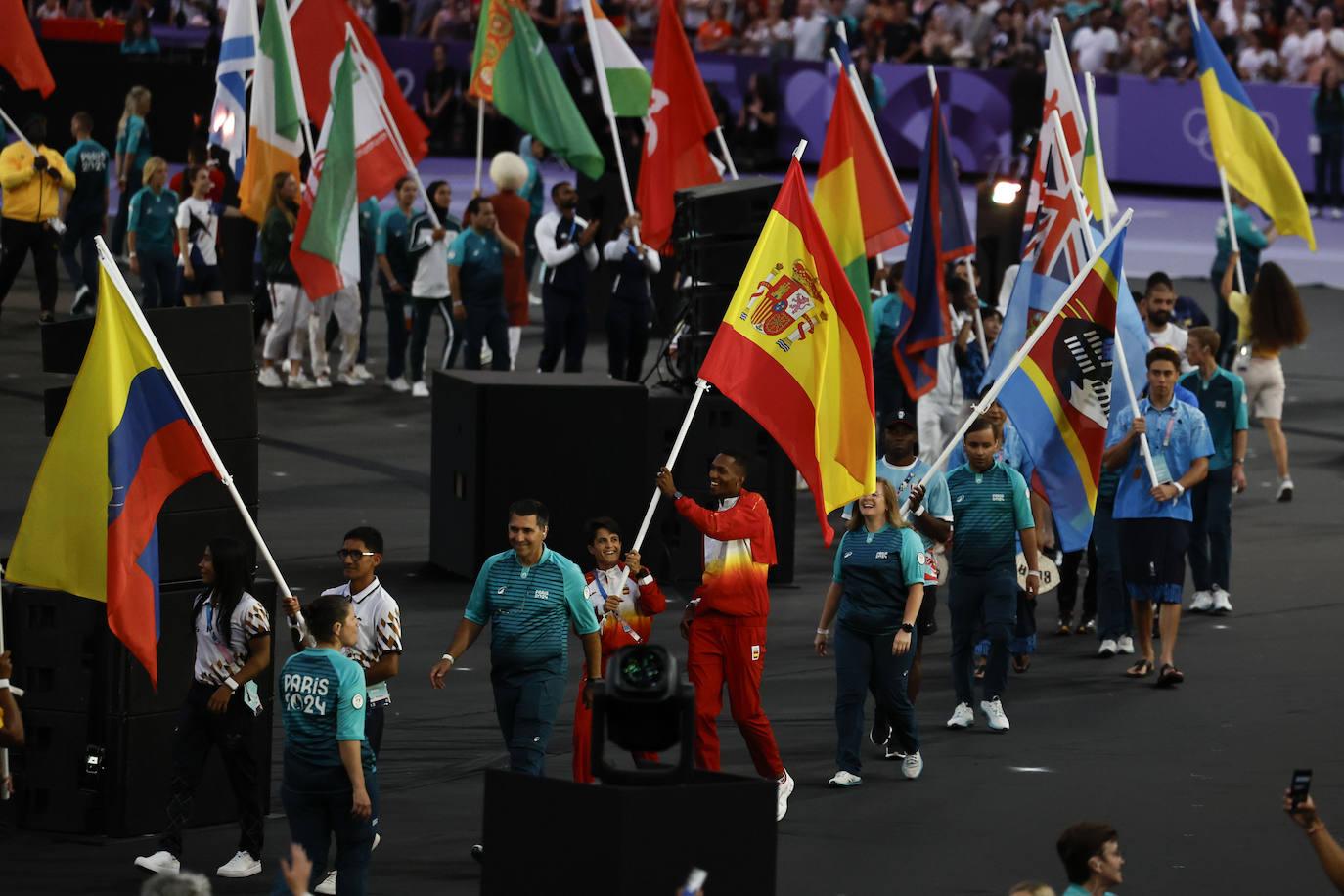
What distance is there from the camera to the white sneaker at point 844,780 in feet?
37.8

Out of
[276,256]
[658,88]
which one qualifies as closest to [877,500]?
[658,88]

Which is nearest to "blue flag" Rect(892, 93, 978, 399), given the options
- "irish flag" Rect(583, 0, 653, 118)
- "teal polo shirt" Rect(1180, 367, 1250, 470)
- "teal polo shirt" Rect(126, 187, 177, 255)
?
"teal polo shirt" Rect(1180, 367, 1250, 470)

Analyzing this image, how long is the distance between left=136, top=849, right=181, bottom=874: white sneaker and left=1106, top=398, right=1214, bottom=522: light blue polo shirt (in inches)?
249

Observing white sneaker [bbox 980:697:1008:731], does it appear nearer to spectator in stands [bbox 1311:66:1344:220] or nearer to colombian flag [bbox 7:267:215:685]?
colombian flag [bbox 7:267:215:685]

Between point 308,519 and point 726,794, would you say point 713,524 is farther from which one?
point 308,519

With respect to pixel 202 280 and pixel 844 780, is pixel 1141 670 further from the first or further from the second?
pixel 202 280

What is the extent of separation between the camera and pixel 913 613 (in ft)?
37.4

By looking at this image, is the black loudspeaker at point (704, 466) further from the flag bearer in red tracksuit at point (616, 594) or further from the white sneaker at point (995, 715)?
the flag bearer in red tracksuit at point (616, 594)

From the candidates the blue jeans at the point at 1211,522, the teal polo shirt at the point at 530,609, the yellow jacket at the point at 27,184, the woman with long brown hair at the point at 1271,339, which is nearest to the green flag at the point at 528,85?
the yellow jacket at the point at 27,184

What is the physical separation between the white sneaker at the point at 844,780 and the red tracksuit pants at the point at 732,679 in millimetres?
521

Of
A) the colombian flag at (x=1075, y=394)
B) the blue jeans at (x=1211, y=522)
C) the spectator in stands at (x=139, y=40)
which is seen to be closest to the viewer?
the colombian flag at (x=1075, y=394)

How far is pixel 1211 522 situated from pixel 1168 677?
7.28 ft

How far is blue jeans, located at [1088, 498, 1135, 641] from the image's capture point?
47.6 ft

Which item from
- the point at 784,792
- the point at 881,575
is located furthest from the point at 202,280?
the point at 784,792
